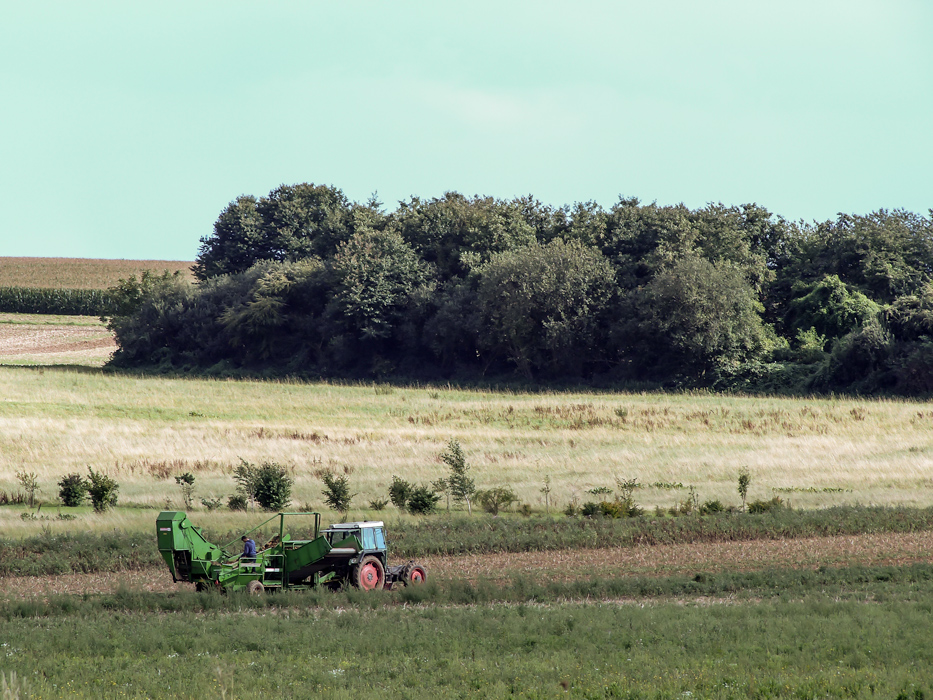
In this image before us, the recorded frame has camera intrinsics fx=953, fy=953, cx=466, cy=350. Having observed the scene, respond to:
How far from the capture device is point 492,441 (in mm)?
44000

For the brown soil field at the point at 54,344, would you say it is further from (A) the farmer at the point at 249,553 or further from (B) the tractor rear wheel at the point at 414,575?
(B) the tractor rear wheel at the point at 414,575

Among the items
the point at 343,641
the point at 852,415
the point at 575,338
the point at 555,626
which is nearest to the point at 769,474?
the point at 852,415

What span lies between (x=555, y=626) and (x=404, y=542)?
9.94 m

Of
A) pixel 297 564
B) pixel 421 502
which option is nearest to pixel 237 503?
pixel 421 502

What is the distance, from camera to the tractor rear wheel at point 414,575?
19.0m

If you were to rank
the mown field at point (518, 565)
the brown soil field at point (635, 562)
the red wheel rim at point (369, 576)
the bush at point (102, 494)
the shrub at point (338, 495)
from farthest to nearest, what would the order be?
the bush at point (102, 494) → the shrub at point (338, 495) → the brown soil field at point (635, 562) → the red wheel rim at point (369, 576) → the mown field at point (518, 565)

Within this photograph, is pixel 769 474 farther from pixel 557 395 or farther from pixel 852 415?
pixel 557 395

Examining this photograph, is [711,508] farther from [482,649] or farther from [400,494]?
[482,649]

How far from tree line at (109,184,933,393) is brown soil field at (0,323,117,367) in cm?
589

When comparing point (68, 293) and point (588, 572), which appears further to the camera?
point (68, 293)

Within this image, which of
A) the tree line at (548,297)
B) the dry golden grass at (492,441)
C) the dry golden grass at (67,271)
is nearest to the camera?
the dry golden grass at (492,441)

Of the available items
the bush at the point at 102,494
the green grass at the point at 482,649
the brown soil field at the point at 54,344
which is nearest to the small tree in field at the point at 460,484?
the bush at the point at 102,494

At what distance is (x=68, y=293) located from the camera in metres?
121

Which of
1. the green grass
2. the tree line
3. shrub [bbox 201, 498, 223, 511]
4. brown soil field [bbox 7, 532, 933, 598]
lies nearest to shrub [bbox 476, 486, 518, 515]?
brown soil field [bbox 7, 532, 933, 598]
